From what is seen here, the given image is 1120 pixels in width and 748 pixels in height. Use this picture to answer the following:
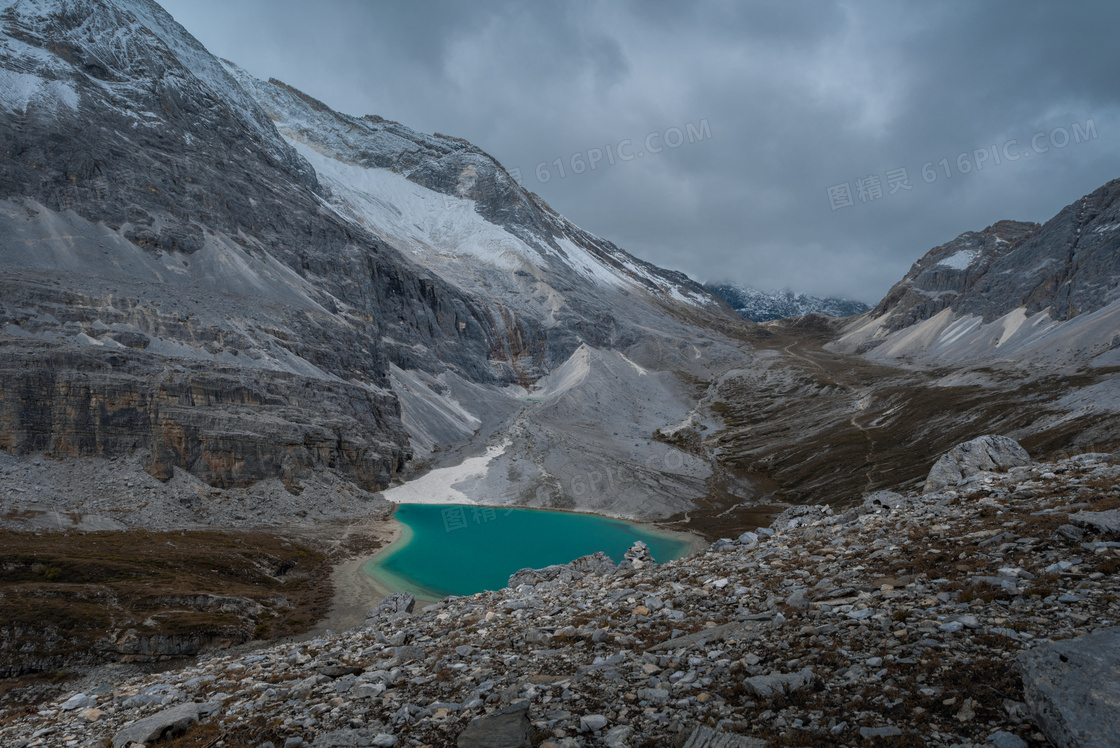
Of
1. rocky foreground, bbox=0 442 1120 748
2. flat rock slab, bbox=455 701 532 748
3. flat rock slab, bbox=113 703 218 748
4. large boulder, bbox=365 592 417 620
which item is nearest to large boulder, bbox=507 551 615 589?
large boulder, bbox=365 592 417 620

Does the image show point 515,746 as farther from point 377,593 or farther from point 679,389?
point 679,389

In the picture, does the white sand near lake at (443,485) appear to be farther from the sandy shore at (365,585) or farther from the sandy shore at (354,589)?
the sandy shore at (354,589)

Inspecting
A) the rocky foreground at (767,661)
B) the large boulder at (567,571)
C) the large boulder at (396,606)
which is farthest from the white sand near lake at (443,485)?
the rocky foreground at (767,661)

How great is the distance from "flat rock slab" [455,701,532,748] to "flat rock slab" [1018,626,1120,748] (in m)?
5.98

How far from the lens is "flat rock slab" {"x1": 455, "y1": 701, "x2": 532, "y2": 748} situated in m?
7.43

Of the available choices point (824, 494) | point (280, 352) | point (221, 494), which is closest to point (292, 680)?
point (221, 494)

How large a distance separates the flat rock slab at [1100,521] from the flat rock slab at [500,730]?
11.3 metres

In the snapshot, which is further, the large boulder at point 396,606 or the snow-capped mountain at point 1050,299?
the snow-capped mountain at point 1050,299

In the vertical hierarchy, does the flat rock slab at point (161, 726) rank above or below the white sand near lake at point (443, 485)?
below

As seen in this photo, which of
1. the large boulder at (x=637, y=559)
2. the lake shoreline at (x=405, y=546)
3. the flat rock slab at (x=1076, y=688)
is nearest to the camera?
the flat rock slab at (x=1076, y=688)

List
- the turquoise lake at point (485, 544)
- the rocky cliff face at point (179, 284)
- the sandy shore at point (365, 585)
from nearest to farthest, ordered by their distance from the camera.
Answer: the sandy shore at point (365, 585), the turquoise lake at point (485, 544), the rocky cliff face at point (179, 284)

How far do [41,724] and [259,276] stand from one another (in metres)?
116

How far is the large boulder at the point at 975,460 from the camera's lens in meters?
21.1

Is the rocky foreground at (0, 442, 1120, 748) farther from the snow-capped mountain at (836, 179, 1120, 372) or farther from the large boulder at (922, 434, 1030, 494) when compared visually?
the snow-capped mountain at (836, 179, 1120, 372)
